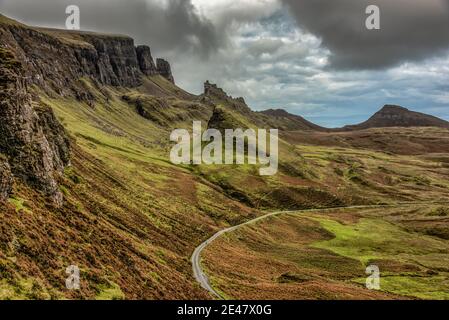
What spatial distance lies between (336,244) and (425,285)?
45.4 m

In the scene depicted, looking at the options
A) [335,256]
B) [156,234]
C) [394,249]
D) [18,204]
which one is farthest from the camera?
[394,249]

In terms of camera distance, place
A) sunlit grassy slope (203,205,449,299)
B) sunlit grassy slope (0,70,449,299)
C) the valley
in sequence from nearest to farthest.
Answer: sunlit grassy slope (0,70,449,299) < the valley < sunlit grassy slope (203,205,449,299)

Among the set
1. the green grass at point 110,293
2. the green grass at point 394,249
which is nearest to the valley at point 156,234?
the green grass at point 110,293

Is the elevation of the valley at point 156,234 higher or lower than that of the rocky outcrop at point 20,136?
lower

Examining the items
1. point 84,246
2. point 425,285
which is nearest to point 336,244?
point 425,285

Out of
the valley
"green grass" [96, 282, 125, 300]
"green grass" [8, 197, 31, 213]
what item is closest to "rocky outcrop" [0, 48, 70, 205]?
the valley

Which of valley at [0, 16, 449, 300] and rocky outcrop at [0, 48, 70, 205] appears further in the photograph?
rocky outcrop at [0, 48, 70, 205]

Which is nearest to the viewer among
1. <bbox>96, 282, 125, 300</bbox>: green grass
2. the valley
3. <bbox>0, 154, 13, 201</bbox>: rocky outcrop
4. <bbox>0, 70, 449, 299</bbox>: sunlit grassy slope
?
<bbox>0, 70, 449, 299</bbox>: sunlit grassy slope

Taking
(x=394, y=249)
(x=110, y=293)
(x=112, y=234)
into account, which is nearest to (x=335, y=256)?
(x=394, y=249)

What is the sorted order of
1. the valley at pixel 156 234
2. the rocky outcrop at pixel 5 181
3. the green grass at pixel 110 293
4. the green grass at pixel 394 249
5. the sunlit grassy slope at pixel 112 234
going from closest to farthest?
the sunlit grassy slope at pixel 112 234, the green grass at pixel 110 293, the valley at pixel 156 234, the rocky outcrop at pixel 5 181, the green grass at pixel 394 249

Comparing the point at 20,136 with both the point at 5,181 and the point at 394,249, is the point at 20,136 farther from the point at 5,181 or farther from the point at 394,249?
the point at 394,249

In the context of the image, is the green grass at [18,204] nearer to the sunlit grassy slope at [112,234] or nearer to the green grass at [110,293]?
the sunlit grassy slope at [112,234]

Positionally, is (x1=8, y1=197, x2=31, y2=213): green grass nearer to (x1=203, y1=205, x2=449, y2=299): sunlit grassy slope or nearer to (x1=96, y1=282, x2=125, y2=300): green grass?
(x1=96, y1=282, x2=125, y2=300): green grass

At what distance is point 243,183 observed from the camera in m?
197
